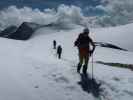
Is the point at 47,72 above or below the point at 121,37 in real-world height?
above

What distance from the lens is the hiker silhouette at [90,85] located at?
10020 millimetres

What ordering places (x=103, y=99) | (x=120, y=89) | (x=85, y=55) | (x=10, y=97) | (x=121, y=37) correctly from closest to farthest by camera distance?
(x=10, y=97) < (x=103, y=99) < (x=120, y=89) < (x=85, y=55) < (x=121, y=37)

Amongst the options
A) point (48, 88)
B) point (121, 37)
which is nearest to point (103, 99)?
point (48, 88)

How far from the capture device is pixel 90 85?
10.6 m

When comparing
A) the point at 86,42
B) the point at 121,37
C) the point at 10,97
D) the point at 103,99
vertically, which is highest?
the point at 86,42

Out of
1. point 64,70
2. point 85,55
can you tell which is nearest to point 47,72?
point 64,70

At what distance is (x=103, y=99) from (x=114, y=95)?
0.63 m

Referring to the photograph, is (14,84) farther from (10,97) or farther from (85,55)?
(85,55)

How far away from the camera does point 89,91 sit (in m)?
9.99

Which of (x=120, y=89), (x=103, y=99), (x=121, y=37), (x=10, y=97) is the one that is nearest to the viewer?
(x=10, y=97)

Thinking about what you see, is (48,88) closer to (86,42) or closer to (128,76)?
(86,42)

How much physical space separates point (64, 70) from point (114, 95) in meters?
3.46

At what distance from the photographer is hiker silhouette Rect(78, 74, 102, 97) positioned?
10.0 m

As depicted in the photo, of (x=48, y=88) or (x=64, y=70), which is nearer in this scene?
(x=48, y=88)
